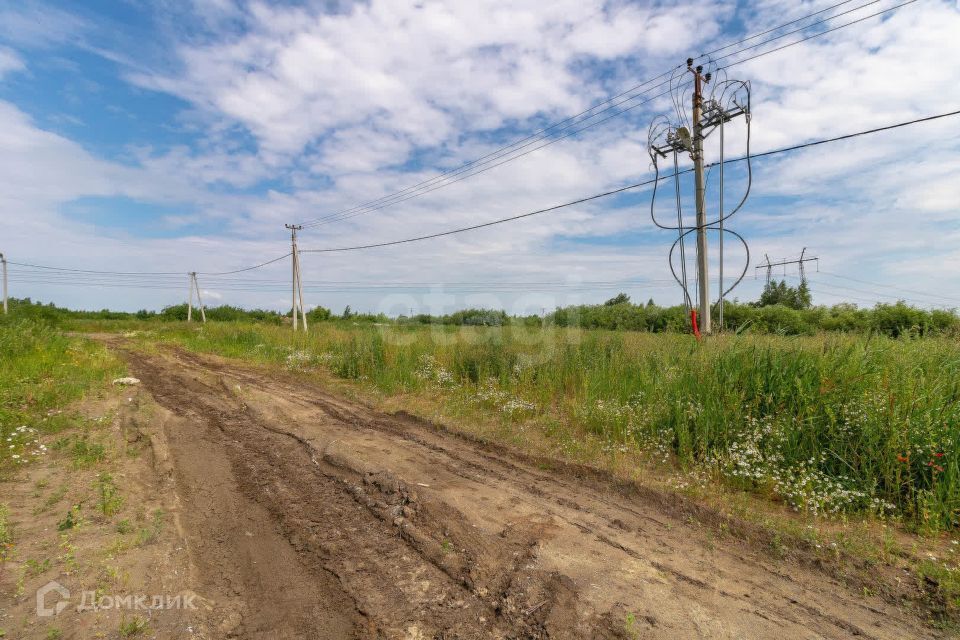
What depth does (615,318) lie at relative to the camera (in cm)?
2206

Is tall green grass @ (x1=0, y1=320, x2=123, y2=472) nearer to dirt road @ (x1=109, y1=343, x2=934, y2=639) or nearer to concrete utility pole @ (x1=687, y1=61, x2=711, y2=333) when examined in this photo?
dirt road @ (x1=109, y1=343, x2=934, y2=639)

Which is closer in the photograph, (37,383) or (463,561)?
(463,561)

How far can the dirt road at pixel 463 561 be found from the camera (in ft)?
7.93

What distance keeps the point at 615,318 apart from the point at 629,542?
19665 mm

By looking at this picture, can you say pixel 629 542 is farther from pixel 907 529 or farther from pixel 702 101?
pixel 702 101

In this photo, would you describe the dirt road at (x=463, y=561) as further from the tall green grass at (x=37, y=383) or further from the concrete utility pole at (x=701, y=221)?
the concrete utility pole at (x=701, y=221)

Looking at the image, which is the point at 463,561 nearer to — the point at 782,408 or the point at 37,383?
the point at 782,408

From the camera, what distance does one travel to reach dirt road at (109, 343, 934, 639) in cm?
242

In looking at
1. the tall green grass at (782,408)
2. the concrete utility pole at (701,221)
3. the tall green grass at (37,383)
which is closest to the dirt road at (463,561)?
the tall green grass at (782,408)

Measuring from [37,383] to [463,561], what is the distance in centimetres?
958

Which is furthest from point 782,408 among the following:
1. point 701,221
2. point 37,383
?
point 37,383

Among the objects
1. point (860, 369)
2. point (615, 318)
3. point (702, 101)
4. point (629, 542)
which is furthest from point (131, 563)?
point (615, 318)

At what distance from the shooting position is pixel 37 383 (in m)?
8.23

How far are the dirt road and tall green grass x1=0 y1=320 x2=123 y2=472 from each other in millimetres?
2209
